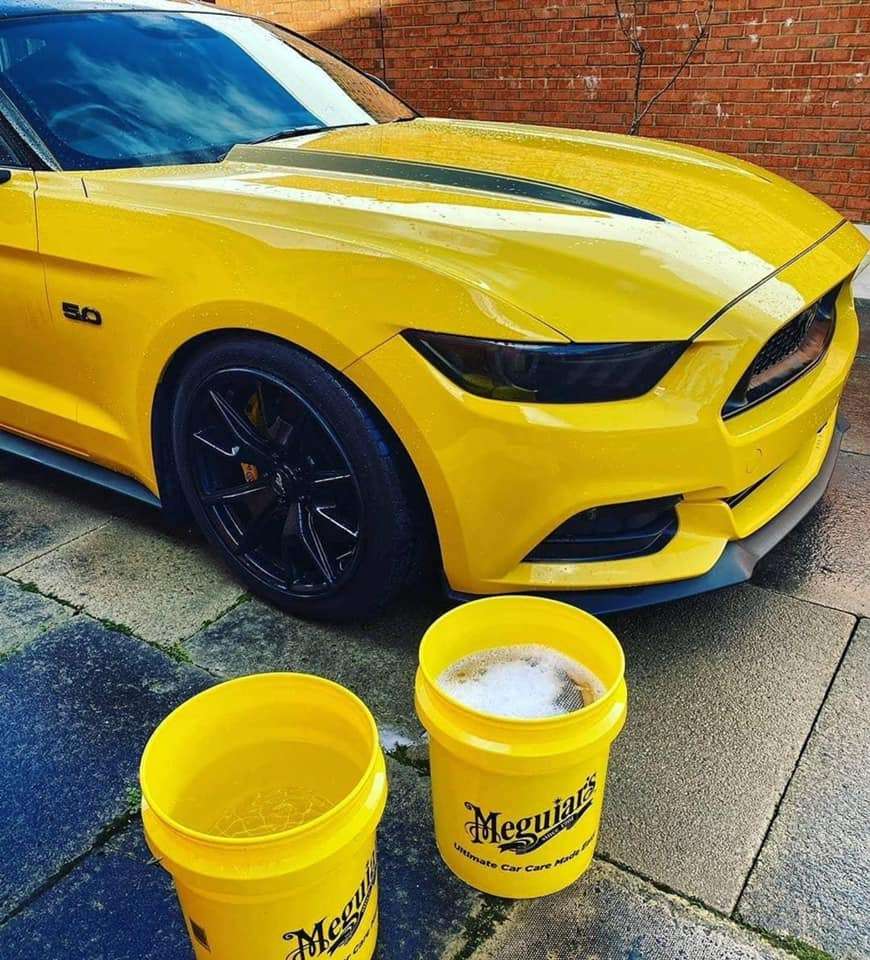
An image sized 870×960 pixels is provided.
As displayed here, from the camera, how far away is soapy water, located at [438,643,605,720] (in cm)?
161

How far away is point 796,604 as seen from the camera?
251 cm

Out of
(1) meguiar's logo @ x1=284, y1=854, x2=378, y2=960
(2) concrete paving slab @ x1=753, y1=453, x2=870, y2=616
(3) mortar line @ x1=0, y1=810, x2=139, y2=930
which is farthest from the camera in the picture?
(2) concrete paving slab @ x1=753, y1=453, x2=870, y2=616

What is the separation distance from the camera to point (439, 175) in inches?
93.4

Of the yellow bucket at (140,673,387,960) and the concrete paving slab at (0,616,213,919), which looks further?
the concrete paving slab at (0,616,213,919)

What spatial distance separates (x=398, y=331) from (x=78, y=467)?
154 cm

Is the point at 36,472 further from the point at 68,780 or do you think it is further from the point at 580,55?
the point at 580,55

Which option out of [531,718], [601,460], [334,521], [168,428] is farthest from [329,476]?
[531,718]

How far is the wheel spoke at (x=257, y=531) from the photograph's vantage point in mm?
2434

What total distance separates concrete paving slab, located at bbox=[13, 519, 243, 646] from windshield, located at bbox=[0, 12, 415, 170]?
1.22 meters

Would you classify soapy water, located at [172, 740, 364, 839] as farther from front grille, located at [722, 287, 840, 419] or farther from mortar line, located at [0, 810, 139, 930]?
front grille, located at [722, 287, 840, 419]

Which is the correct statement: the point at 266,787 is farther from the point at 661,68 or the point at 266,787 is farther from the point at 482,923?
the point at 661,68

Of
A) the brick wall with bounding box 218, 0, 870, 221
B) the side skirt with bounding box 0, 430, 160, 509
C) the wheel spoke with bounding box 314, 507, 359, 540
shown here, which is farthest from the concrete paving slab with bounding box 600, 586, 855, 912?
the brick wall with bounding box 218, 0, 870, 221

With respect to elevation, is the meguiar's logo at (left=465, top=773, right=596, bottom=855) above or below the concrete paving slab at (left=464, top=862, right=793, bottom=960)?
above

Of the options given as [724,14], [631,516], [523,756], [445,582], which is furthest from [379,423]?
[724,14]
